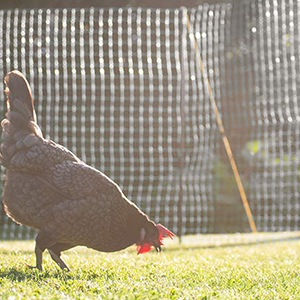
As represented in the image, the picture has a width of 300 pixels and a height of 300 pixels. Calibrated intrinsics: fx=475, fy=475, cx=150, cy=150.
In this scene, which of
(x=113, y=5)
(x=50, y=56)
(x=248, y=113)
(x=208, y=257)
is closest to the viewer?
(x=208, y=257)

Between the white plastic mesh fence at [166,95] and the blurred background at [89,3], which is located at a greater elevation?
the blurred background at [89,3]

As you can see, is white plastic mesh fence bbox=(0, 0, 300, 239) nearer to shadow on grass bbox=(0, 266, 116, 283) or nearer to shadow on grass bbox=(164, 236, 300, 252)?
shadow on grass bbox=(164, 236, 300, 252)

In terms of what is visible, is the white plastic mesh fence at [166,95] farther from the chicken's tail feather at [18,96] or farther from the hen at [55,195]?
the hen at [55,195]

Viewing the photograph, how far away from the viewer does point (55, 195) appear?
355 centimetres

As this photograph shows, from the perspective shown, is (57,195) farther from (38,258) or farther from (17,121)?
(17,121)

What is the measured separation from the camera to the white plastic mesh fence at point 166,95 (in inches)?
322

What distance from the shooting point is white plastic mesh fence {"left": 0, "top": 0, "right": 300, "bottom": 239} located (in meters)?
8.19

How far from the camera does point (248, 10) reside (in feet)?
31.1

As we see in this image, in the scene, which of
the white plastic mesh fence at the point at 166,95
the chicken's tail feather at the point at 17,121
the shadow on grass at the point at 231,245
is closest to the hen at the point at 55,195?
the chicken's tail feather at the point at 17,121

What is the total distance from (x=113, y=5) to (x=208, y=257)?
7.65 metres

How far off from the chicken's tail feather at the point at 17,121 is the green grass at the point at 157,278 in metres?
0.94

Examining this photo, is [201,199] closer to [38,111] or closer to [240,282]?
[38,111]

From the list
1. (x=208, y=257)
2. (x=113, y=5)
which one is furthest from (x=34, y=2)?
(x=208, y=257)

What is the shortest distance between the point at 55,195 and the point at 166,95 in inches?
254
